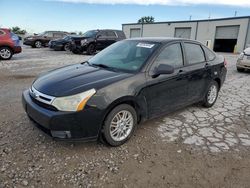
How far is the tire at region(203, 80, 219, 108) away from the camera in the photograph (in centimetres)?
462

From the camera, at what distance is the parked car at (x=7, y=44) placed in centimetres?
1057

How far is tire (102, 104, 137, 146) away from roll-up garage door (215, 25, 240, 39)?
25711 mm

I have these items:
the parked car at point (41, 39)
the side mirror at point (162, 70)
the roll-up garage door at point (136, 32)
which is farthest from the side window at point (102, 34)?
the roll-up garage door at point (136, 32)

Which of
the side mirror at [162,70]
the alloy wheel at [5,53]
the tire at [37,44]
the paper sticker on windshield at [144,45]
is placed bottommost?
the tire at [37,44]

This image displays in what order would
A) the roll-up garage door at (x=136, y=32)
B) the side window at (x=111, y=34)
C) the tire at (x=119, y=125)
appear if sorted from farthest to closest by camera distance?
the roll-up garage door at (x=136, y=32)
the side window at (x=111, y=34)
the tire at (x=119, y=125)

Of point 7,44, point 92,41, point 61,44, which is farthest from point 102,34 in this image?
point 7,44

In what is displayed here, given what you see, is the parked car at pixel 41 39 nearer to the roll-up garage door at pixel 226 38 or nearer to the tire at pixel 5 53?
the tire at pixel 5 53

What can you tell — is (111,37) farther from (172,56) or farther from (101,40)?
(172,56)

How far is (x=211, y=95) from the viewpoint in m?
4.74

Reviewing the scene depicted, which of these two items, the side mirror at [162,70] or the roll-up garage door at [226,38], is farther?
the roll-up garage door at [226,38]

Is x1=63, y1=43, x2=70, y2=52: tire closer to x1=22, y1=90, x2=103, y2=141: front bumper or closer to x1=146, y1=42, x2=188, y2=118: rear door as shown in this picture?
x1=146, y1=42, x2=188, y2=118: rear door

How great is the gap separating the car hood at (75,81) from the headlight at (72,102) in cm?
6

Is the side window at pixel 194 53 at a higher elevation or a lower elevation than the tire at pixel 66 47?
higher

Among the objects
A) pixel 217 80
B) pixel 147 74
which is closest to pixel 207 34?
pixel 217 80
